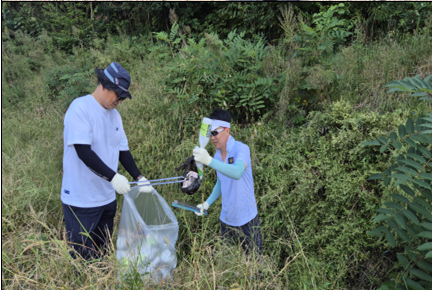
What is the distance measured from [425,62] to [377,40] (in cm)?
129

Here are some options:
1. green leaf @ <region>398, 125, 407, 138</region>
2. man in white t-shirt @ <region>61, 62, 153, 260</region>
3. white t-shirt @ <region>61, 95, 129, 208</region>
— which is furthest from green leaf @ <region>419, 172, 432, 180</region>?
white t-shirt @ <region>61, 95, 129, 208</region>

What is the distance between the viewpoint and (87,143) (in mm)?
2385

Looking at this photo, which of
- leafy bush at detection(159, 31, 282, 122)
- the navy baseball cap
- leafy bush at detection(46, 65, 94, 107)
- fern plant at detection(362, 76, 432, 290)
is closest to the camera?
fern plant at detection(362, 76, 432, 290)

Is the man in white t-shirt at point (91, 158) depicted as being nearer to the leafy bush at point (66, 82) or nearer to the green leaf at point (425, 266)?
the green leaf at point (425, 266)

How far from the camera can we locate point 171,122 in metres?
4.43

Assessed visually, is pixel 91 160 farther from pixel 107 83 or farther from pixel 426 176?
pixel 426 176

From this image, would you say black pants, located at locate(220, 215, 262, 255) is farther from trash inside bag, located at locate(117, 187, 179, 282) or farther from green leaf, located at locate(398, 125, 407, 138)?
green leaf, located at locate(398, 125, 407, 138)

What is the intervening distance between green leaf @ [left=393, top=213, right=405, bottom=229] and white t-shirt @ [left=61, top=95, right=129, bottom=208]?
7.53ft

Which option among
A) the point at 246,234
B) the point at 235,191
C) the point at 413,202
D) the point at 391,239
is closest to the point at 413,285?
the point at 391,239

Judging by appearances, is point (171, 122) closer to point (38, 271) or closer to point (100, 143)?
point (100, 143)

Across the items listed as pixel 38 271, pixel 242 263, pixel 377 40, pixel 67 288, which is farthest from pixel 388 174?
pixel 377 40

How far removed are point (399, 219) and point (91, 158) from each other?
228 cm

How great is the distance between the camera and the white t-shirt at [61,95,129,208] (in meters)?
2.40

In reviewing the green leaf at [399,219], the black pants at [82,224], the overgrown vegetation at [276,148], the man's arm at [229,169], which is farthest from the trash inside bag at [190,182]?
the green leaf at [399,219]
